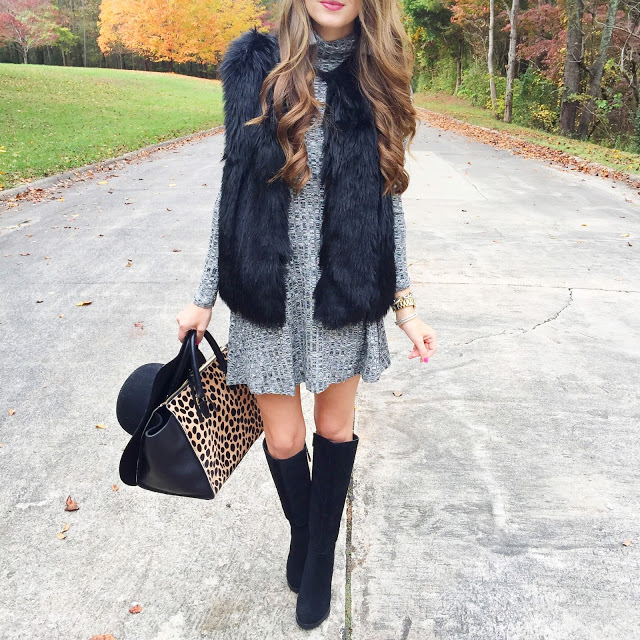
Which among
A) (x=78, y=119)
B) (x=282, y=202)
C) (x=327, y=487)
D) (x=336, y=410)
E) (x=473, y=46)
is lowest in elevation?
(x=327, y=487)

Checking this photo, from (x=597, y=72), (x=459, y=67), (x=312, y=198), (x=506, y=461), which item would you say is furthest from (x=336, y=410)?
(x=459, y=67)

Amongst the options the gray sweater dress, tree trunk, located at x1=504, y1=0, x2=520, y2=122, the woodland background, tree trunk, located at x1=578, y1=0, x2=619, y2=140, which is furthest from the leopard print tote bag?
tree trunk, located at x1=504, y1=0, x2=520, y2=122

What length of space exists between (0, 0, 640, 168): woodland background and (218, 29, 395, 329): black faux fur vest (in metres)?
1.32

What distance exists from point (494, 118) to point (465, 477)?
950 inches

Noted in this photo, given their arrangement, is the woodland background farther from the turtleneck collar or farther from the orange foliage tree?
the turtleneck collar

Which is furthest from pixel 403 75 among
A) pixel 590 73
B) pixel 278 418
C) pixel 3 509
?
Result: pixel 590 73

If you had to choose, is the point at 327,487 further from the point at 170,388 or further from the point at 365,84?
the point at 365,84

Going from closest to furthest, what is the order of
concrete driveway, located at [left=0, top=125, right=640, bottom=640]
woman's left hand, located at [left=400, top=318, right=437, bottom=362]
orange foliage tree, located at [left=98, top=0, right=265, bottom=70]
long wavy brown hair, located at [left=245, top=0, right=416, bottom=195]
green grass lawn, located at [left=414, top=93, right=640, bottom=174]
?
long wavy brown hair, located at [left=245, top=0, right=416, bottom=195] < woman's left hand, located at [left=400, top=318, right=437, bottom=362] < concrete driveway, located at [left=0, top=125, right=640, bottom=640] < green grass lawn, located at [left=414, top=93, right=640, bottom=174] < orange foliage tree, located at [left=98, top=0, right=265, bottom=70]

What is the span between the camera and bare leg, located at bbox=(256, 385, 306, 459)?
1.85 m

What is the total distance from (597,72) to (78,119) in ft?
47.6

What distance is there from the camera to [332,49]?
5.62ft

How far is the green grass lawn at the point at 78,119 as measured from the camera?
458 inches

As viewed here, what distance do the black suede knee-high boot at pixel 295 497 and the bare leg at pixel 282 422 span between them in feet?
0.10

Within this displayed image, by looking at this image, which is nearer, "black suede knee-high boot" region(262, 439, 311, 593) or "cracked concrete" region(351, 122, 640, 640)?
"black suede knee-high boot" region(262, 439, 311, 593)
